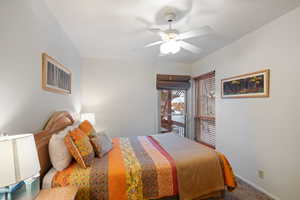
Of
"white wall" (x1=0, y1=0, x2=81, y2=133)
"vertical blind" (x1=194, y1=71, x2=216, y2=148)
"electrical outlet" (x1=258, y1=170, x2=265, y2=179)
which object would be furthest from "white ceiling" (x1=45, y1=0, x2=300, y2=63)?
"electrical outlet" (x1=258, y1=170, x2=265, y2=179)

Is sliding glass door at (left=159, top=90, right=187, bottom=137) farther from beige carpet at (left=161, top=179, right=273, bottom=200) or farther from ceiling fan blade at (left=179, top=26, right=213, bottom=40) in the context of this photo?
beige carpet at (left=161, top=179, right=273, bottom=200)

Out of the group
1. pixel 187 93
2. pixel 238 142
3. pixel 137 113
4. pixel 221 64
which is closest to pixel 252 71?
pixel 221 64

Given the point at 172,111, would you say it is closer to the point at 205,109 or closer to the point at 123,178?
the point at 205,109

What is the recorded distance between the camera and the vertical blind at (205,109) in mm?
3365

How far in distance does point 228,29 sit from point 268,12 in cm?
50

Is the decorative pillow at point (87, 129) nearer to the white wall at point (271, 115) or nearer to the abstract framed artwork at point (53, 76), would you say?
the abstract framed artwork at point (53, 76)

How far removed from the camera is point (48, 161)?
1432 millimetres

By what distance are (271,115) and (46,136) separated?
2.88 meters

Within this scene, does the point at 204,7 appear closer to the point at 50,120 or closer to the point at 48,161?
the point at 50,120

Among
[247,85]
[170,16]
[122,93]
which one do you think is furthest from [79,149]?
[247,85]

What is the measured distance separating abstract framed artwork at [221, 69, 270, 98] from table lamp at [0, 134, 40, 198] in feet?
8.97

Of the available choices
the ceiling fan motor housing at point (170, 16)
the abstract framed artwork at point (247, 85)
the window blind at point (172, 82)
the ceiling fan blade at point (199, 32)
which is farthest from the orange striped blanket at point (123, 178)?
the window blind at point (172, 82)

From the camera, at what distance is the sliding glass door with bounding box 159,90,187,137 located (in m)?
4.09

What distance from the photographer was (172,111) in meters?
4.18
